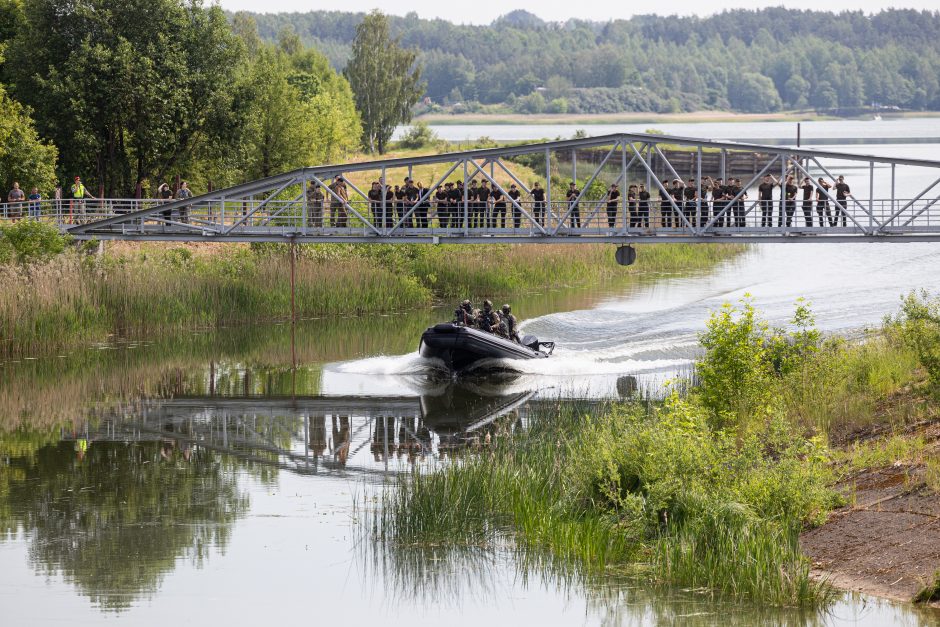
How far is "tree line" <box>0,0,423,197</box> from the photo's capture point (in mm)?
49156

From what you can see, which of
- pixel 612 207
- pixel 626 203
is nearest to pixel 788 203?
pixel 626 203

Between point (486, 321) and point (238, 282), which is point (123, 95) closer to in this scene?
point (238, 282)

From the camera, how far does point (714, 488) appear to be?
16.8 meters

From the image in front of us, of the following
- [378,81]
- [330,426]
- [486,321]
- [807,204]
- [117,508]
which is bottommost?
[330,426]

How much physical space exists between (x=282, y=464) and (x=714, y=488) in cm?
914

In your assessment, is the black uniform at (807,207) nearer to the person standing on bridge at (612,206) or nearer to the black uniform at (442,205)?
the person standing on bridge at (612,206)

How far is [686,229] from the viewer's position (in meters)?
37.7

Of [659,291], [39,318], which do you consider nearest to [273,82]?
[659,291]

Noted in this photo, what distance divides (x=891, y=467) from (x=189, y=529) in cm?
984

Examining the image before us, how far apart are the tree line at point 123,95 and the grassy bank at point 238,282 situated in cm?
709

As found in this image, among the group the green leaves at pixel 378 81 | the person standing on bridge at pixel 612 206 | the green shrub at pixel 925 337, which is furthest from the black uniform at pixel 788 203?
the green leaves at pixel 378 81

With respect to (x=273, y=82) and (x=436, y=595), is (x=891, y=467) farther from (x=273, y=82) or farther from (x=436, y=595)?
(x=273, y=82)

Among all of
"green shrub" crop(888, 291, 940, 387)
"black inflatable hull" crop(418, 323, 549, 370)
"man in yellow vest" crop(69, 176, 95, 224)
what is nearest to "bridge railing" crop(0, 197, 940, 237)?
"man in yellow vest" crop(69, 176, 95, 224)

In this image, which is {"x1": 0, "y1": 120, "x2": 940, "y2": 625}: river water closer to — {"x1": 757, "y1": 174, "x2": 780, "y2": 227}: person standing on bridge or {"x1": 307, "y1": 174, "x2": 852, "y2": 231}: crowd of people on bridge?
{"x1": 307, "y1": 174, "x2": 852, "y2": 231}: crowd of people on bridge
